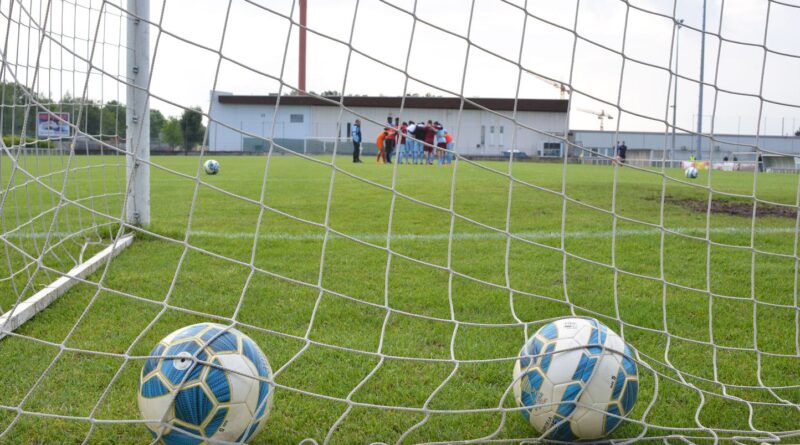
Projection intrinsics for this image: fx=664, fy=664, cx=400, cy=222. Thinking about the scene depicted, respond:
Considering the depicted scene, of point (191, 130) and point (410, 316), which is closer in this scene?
point (410, 316)

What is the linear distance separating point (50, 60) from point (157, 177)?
9.15 meters

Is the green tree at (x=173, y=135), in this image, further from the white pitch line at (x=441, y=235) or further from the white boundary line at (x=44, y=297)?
the white boundary line at (x=44, y=297)

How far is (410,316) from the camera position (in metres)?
2.88

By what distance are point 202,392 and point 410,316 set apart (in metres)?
1.17

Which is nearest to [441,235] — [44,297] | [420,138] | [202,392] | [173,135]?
[44,297]

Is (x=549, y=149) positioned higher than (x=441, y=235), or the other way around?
(x=549, y=149)

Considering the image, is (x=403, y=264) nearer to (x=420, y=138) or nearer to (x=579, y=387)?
(x=579, y=387)

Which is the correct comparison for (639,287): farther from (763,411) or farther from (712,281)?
Result: (763,411)

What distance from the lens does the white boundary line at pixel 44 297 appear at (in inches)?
111

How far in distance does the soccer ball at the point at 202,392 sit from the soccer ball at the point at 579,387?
2.72 feet

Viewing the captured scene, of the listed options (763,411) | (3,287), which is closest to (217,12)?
(3,287)

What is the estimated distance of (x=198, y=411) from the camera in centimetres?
187

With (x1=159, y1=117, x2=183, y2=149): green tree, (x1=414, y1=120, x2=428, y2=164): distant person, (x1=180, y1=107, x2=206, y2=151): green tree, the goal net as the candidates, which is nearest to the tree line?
the goal net

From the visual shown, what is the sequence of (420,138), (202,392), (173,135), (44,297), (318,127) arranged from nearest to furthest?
(202,392) → (44,297) → (420,138) → (318,127) → (173,135)
